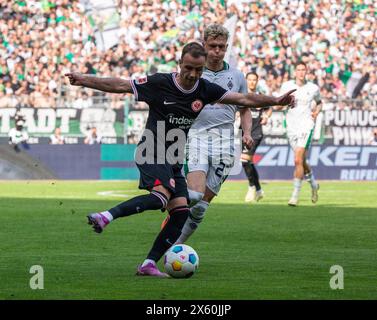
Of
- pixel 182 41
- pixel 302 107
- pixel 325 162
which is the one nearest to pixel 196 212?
pixel 302 107

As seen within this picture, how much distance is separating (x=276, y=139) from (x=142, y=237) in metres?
17.4

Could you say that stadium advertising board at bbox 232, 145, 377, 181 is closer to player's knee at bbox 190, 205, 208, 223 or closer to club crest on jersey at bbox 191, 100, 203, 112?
player's knee at bbox 190, 205, 208, 223

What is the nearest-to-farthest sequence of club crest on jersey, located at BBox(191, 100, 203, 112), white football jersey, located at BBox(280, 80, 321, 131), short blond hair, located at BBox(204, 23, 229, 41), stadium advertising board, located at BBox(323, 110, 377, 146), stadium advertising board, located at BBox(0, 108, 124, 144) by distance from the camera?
club crest on jersey, located at BBox(191, 100, 203, 112)
short blond hair, located at BBox(204, 23, 229, 41)
white football jersey, located at BBox(280, 80, 321, 131)
stadium advertising board, located at BBox(0, 108, 124, 144)
stadium advertising board, located at BBox(323, 110, 377, 146)

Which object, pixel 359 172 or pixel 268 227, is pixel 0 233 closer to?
pixel 268 227

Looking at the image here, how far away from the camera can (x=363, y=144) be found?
30.8 metres

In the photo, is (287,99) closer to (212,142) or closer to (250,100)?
(250,100)

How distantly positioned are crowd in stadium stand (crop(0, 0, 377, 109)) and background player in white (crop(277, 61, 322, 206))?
1167 cm

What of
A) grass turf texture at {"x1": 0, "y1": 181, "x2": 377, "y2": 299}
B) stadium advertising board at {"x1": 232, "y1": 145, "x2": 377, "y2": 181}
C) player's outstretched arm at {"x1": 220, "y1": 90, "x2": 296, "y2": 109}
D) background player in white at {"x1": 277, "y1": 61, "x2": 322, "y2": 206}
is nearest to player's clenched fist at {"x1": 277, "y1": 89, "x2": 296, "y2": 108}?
player's outstretched arm at {"x1": 220, "y1": 90, "x2": 296, "y2": 109}

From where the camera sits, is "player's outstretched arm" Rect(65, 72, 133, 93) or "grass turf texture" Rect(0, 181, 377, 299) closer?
"grass turf texture" Rect(0, 181, 377, 299)

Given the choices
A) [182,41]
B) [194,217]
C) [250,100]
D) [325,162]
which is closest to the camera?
[250,100]

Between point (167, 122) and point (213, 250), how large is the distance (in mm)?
2718

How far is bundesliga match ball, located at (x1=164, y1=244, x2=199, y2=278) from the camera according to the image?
954 cm

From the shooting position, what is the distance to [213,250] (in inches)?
478
